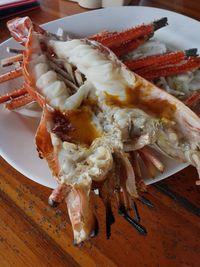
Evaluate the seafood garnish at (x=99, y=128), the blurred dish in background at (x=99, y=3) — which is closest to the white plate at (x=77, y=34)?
the seafood garnish at (x=99, y=128)

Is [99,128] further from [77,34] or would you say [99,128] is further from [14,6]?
[14,6]

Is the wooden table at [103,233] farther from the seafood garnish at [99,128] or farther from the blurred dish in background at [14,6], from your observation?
the blurred dish in background at [14,6]

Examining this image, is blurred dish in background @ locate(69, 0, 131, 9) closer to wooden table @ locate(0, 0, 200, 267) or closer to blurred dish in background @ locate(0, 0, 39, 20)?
blurred dish in background @ locate(0, 0, 39, 20)

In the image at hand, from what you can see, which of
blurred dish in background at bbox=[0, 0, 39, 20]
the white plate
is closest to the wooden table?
the white plate

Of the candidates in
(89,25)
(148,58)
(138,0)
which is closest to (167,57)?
(148,58)

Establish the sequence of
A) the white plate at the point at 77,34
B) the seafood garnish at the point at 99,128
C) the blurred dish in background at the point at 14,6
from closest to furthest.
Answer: the seafood garnish at the point at 99,128 < the white plate at the point at 77,34 < the blurred dish in background at the point at 14,6

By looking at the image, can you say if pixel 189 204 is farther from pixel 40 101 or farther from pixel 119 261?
pixel 40 101
